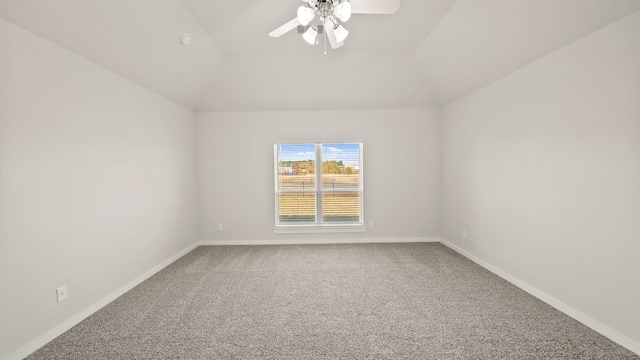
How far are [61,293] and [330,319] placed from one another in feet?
7.61

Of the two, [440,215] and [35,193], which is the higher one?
[35,193]

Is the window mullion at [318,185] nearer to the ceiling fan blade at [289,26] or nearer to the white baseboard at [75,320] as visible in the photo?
the white baseboard at [75,320]

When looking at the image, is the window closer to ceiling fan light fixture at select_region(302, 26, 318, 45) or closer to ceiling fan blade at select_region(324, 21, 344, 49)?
ceiling fan blade at select_region(324, 21, 344, 49)

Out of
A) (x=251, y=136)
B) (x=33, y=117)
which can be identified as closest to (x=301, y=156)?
(x=251, y=136)

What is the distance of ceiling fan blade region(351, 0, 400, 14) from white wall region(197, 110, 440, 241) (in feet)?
8.99

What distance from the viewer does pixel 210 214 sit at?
4.86m

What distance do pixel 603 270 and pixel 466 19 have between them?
2.62 metres

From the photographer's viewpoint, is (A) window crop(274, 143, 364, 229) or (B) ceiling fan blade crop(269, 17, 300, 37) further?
(A) window crop(274, 143, 364, 229)

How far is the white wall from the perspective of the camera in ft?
15.8

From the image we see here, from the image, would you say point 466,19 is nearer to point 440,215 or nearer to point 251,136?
point 440,215

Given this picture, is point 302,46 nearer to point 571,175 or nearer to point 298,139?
point 298,139

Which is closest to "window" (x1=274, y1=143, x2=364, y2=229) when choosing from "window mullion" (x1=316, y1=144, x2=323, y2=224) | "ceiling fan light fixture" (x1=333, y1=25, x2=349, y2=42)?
"window mullion" (x1=316, y1=144, x2=323, y2=224)

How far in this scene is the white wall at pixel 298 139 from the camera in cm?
483

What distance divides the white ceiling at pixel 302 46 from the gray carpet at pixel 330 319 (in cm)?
247
